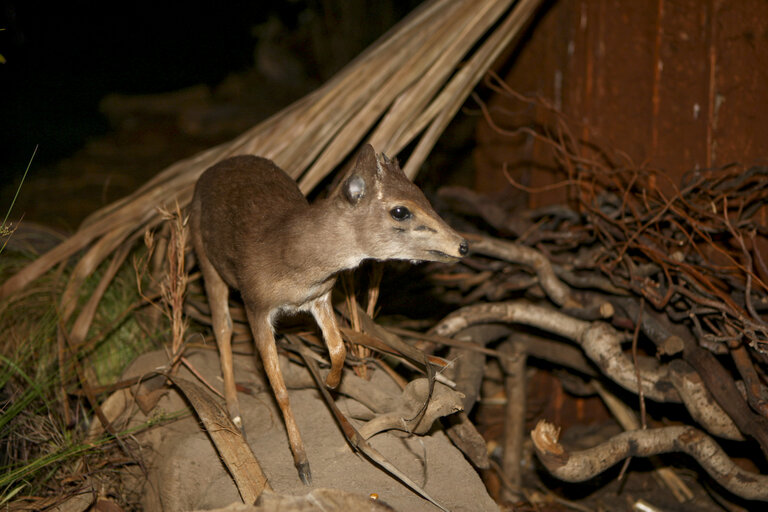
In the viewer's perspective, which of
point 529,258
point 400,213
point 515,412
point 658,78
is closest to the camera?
point 400,213

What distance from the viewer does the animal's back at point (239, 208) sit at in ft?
10.00

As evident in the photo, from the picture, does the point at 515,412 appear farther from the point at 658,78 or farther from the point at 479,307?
the point at 658,78

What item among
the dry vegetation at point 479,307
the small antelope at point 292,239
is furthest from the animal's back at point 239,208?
the dry vegetation at point 479,307

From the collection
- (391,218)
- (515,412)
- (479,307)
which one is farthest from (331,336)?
(515,412)

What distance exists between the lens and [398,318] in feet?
15.3

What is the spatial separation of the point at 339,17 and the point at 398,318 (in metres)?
6.50

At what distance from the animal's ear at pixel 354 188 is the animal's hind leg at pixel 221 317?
1181 mm

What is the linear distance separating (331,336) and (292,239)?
56cm

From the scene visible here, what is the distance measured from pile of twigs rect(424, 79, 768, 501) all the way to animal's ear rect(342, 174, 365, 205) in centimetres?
150

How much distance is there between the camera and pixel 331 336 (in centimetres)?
306

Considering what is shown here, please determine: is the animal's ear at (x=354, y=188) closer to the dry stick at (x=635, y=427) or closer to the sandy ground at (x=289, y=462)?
the sandy ground at (x=289, y=462)

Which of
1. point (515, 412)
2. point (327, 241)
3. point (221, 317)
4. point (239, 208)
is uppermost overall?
point (327, 241)

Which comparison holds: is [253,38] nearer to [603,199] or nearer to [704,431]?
[603,199]

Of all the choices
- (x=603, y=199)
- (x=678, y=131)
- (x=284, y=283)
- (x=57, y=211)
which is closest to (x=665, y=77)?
(x=678, y=131)
